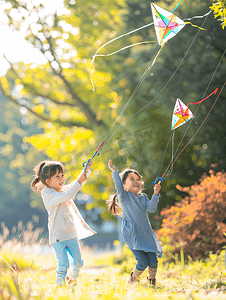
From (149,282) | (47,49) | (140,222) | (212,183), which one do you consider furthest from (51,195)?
(47,49)

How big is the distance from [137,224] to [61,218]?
0.79 meters

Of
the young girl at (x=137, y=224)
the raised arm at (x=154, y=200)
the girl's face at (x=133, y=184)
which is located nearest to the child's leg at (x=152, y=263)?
the young girl at (x=137, y=224)

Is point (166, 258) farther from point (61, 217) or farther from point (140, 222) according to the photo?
point (61, 217)

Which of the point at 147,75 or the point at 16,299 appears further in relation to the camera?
the point at 147,75

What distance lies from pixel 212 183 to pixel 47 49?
22.2 feet

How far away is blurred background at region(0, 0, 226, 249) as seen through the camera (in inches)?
266

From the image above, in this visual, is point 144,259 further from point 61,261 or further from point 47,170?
point 47,170

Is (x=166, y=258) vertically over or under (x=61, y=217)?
under

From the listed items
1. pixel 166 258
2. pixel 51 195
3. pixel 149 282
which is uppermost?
pixel 51 195

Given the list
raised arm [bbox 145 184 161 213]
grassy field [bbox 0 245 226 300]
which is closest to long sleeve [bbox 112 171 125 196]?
raised arm [bbox 145 184 161 213]

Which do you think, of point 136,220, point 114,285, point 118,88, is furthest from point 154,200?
→ point 118,88

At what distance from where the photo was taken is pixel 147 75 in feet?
23.3

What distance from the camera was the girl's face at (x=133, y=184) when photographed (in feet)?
11.1

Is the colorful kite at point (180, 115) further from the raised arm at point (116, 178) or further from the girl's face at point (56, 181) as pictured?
the girl's face at point (56, 181)
